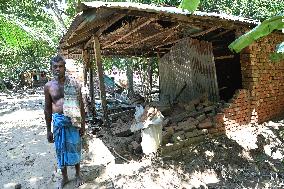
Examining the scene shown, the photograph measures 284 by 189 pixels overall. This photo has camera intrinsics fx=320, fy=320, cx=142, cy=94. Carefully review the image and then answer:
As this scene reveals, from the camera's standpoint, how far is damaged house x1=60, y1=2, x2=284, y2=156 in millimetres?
5832

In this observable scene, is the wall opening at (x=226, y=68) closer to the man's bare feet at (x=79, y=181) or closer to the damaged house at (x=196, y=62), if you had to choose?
the damaged house at (x=196, y=62)

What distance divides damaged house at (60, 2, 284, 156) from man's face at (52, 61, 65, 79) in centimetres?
98

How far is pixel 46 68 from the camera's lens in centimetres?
3216

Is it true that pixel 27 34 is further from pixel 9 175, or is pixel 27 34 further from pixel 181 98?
pixel 181 98

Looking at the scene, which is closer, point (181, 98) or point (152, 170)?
point (152, 170)

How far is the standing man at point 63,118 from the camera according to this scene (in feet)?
→ 15.1

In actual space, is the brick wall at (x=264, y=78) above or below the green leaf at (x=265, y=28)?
below

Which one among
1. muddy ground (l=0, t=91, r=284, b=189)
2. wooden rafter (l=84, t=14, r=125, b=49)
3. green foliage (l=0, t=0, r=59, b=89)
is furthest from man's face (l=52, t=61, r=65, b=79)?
wooden rafter (l=84, t=14, r=125, b=49)

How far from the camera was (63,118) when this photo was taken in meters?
4.62

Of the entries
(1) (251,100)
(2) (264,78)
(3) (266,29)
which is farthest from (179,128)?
(3) (266,29)

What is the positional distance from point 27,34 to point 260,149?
16.7 feet

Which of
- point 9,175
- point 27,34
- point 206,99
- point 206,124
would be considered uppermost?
point 27,34

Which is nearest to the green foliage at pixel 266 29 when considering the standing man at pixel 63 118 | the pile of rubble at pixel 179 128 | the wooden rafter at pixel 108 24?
the standing man at pixel 63 118

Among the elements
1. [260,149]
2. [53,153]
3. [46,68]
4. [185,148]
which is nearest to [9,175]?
[53,153]
